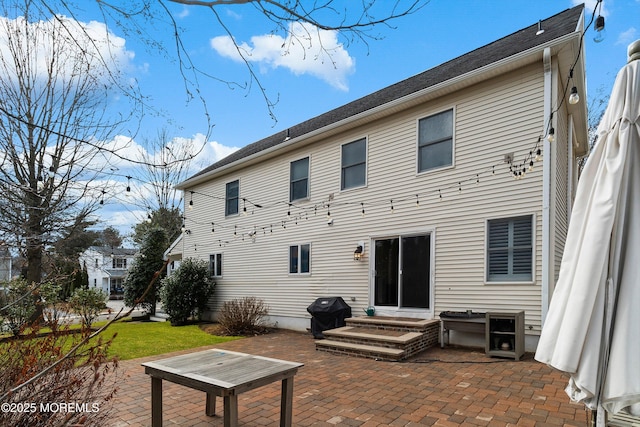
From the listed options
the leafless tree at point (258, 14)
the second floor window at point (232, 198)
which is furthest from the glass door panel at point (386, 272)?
the leafless tree at point (258, 14)

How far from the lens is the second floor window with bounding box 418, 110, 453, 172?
789 centimetres

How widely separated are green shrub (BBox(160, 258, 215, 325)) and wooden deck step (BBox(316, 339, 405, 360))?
6853mm

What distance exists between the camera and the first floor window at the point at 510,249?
261 inches

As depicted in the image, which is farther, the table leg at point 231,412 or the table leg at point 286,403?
the table leg at point 286,403

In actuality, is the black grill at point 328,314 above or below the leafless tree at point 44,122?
below

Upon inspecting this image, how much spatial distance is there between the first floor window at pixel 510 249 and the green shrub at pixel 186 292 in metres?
9.75

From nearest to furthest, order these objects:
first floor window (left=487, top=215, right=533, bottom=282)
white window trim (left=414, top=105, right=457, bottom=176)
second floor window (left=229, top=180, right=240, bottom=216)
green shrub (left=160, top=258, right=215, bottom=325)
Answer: first floor window (left=487, top=215, right=533, bottom=282), white window trim (left=414, top=105, right=457, bottom=176), green shrub (left=160, top=258, right=215, bottom=325), second floor window (left=229, top=180, right=240, bottom=216)

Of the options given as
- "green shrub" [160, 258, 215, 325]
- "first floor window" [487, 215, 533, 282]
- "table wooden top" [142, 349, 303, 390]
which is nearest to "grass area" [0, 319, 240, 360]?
"green shrub" [160, 258, 215, 325]

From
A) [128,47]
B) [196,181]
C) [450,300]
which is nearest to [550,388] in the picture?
[450,300]

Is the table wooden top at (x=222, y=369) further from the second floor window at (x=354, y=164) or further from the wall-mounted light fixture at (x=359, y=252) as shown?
the second floor window at (x=354, y=164)

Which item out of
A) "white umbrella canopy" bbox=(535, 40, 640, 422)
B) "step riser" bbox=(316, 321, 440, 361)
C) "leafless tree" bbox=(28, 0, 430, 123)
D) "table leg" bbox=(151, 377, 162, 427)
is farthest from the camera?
"step riser" bbox=(316, 321, 440, 361)

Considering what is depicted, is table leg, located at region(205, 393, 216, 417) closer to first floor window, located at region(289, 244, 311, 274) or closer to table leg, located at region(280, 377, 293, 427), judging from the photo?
table leg, located at region(280, 377, 293, 427)

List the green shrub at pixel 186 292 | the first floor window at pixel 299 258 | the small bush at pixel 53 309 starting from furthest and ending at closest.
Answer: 1. the green shrub at pixel 186 292
2. the first floor window at pixel 299 258
3. the small bush at pixel 53 309

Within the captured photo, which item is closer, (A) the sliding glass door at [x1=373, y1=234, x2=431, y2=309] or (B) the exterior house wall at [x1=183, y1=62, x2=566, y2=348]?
(B) the exterior house wall at [x1=183, y1=62, x2=566, y2=348]
